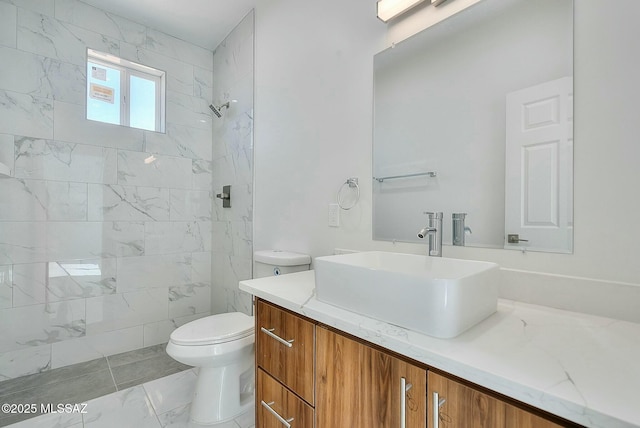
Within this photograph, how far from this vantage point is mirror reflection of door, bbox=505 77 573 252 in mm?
915

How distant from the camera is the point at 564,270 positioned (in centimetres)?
91

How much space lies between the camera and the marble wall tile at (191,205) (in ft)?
8.76

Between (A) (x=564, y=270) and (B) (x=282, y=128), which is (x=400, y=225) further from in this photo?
(B) (x=282, y=128)

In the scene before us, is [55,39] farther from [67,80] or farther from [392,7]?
[392,7]

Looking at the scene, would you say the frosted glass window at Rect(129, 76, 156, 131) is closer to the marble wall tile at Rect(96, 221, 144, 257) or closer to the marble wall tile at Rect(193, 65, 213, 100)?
the marble wall tile at Rect(193, 65, 213, 100)

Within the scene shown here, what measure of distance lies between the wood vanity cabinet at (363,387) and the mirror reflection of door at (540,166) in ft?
2.06

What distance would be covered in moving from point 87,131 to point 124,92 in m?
0.48

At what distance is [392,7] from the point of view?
1.32 m

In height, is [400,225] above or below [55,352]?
above

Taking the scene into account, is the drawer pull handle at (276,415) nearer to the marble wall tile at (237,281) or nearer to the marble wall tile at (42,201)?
the marble wall tile at (237,281)

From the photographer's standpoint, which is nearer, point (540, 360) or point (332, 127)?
point (540, 360)

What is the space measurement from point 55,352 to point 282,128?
2257mm

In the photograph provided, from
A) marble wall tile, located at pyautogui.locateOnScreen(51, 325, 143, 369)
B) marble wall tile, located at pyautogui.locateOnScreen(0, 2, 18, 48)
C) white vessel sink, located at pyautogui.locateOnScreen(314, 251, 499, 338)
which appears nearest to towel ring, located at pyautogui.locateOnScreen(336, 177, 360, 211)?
white vessel sink, located at pyautogui.locateOnScreen(314, 251, 499, 338)

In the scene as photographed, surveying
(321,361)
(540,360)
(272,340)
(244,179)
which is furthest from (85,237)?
(540,360)
